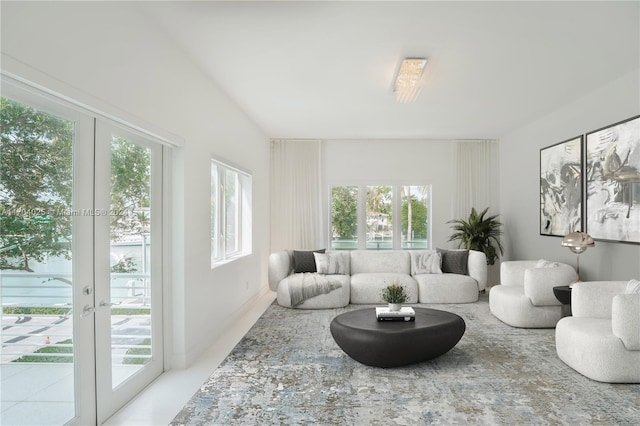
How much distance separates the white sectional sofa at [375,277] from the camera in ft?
18.7

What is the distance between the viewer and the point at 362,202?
755 cm

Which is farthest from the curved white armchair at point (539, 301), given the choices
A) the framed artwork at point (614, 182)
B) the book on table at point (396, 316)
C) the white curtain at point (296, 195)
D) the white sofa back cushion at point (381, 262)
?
the white curtain at point (296, 195)

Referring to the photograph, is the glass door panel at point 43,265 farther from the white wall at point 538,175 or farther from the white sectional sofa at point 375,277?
the white wall at point 538,175

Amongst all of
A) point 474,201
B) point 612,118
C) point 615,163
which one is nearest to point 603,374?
point 615,163

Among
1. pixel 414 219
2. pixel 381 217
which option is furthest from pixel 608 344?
pixel 381 217

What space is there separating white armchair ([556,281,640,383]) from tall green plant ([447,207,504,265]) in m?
3.35

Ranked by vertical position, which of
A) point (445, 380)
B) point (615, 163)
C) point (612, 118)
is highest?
point (612, 118)

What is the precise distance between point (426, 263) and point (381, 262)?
2.34 ft

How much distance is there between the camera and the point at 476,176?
24.4ft

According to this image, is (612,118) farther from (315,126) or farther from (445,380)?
(315,126)

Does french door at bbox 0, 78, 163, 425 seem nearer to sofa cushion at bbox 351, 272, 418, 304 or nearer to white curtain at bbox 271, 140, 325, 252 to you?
sofa cushion at bbox 351, 272, 418, 304

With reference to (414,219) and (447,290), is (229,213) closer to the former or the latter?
(447,290)

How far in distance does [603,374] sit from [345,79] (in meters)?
3.43

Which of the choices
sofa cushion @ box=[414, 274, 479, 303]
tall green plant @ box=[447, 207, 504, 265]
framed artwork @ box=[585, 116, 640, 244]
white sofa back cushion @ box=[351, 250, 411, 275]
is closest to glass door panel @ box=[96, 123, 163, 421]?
white sofa back cushion @ box=[351, 250, 411, 275]
